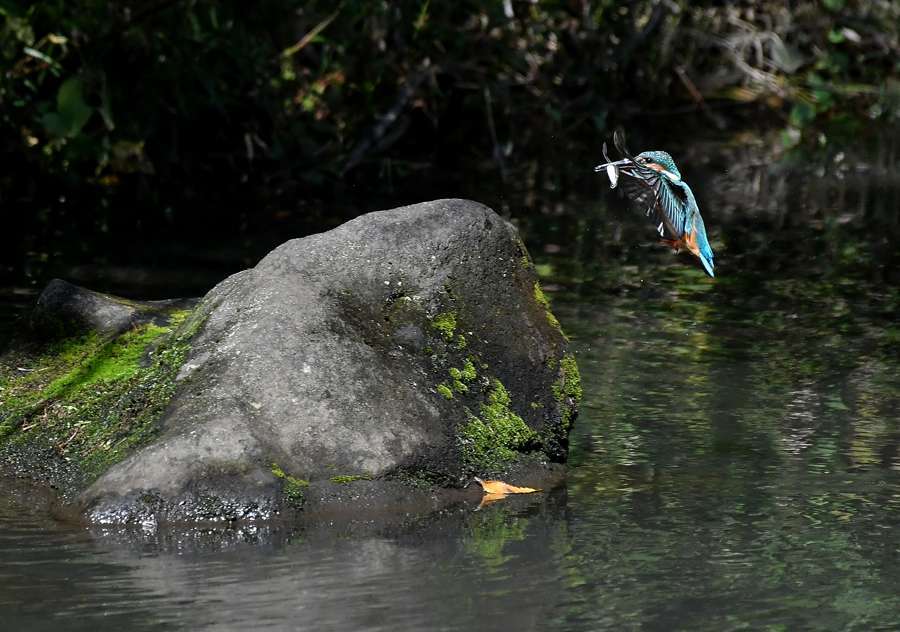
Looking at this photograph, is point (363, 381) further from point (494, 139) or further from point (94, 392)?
point (494, 139)

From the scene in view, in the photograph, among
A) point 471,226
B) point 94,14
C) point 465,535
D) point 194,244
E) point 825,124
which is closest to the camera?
point 465,535

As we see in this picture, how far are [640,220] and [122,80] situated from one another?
Result: 3.68m

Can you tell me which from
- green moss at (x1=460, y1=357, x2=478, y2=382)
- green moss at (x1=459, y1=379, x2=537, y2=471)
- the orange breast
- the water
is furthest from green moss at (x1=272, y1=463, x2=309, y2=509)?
the orange breast

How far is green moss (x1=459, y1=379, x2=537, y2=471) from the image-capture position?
492 centimetres

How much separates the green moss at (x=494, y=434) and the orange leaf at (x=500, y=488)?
47mm

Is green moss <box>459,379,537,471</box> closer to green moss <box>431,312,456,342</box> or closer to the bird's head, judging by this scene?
green moss <box>431,312,456,342</box>

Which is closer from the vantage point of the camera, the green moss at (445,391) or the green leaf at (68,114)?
the green moss at (445,391)

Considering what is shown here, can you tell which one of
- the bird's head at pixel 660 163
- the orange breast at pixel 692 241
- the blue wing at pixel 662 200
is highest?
the bird's head at pixel 660 163

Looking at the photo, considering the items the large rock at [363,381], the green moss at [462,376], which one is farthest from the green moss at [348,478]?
the green moss at [462,376]

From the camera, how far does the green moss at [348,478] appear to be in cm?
465

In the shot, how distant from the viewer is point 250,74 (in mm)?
11453

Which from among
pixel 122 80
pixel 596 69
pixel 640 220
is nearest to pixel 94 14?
pixel 122 80

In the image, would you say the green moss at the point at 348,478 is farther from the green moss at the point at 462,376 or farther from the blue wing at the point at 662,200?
the blue wing at the point at 662,200

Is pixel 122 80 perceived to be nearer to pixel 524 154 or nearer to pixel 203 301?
pixel 524 154
